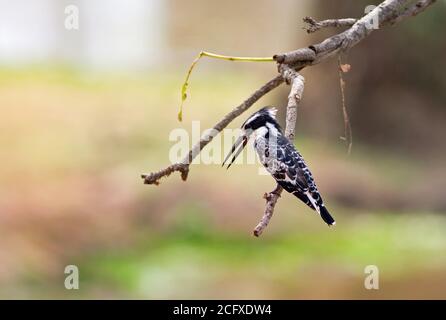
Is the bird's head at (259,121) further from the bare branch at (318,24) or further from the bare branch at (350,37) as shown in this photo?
the bare branch at (318,24)

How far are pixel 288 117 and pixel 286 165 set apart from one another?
8 cm

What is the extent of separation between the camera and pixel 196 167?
729cm

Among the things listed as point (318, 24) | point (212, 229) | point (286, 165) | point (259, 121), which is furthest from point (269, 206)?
point (212, 229)

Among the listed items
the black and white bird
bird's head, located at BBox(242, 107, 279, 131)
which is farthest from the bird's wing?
bird's head, located at BBox(242, 107, 279, 131)

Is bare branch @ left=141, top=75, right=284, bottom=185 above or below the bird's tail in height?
above

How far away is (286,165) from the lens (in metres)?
1.60

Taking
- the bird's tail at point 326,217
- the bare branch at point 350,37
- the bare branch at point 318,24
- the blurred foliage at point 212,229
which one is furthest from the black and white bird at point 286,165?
the blurred foliage at point 212,229

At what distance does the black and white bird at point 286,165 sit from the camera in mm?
1590

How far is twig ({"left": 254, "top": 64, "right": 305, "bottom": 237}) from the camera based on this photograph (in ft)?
4.73

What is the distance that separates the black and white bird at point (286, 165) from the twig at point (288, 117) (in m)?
0.03

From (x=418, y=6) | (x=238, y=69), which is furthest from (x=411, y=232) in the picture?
(x=418, y=6)

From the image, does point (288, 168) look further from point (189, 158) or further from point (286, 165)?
point (189, 158)

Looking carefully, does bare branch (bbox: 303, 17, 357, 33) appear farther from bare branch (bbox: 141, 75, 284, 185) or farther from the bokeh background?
the bokeh background

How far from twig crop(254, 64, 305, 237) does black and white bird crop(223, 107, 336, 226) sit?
0.03 m
